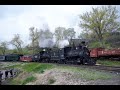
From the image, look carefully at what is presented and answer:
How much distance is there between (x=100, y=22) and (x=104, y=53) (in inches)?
115

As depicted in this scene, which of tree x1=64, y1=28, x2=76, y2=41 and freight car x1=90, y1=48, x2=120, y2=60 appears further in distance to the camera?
freight car x1=90, y1=48, x2=120, y2=60

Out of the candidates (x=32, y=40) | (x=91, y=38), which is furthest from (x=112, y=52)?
(x=32, y=40)

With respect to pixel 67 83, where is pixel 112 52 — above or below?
above

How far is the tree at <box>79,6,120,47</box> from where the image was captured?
11.4 metres

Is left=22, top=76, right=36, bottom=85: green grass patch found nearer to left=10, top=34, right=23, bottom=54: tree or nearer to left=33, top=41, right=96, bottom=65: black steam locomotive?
left=10, top=34, right=23, bottom=54: tree

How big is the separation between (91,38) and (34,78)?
10.6 ft

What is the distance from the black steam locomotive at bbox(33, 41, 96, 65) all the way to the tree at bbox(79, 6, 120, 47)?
235 centimetres

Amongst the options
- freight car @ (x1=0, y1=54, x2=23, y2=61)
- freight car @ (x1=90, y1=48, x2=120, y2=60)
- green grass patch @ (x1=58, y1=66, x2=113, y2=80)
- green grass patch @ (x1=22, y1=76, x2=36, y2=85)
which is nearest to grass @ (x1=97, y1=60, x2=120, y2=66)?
freight car @ (x1=90, y1=48, x2=120, y2=60)

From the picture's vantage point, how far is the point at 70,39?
40.2 feet

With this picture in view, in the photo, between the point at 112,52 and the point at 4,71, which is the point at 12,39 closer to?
the point at 4,71

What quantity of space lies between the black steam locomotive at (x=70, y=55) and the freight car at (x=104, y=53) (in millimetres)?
392
